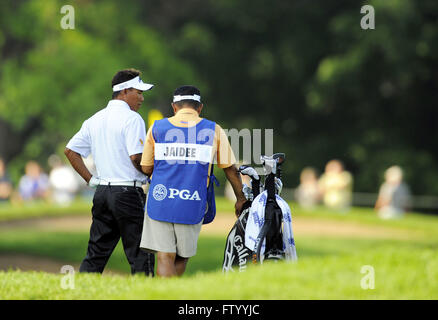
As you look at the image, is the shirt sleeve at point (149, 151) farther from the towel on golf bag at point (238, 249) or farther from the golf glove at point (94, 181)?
the towel on golf bag at point (238, 249)

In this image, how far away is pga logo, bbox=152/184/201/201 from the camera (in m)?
6.78

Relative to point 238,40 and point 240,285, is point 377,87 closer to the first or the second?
point 238,40

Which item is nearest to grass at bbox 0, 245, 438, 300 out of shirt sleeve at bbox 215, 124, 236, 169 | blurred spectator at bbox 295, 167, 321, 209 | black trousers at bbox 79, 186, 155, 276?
black trousers at bbox 79, 186, 155, 276

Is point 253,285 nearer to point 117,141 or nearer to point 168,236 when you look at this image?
point 168,236

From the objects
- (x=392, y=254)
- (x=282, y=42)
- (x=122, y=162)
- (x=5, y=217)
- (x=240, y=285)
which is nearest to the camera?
(x=240, y=285)

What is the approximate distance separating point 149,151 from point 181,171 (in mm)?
349

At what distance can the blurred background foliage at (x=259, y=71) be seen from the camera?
31.0 m

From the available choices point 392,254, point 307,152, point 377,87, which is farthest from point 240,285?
point 307,152

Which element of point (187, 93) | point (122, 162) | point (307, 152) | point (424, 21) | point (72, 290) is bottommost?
point (72, 290)

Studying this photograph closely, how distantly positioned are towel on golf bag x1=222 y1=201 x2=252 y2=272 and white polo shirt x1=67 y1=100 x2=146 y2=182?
3.16ft

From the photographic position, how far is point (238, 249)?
7.08 meters

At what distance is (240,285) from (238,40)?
31804 mm

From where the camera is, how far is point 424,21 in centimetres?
3070

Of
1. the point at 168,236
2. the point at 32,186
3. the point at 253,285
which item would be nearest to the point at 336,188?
the point at 32,186
